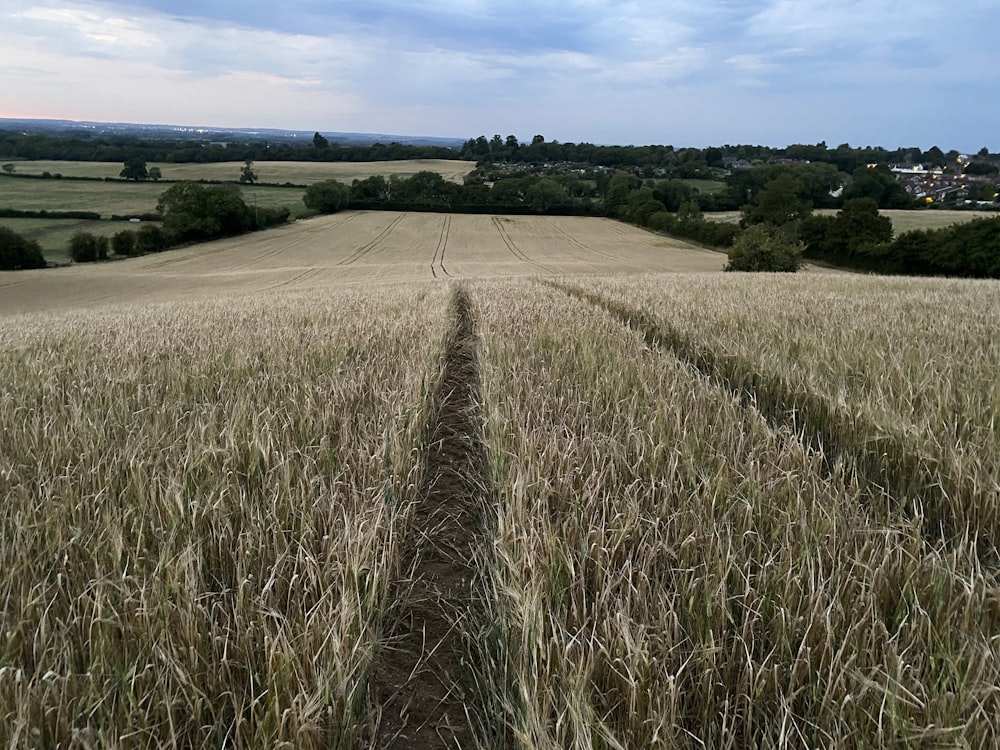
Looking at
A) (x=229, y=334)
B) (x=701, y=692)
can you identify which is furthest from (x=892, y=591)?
(x=229, y=334)

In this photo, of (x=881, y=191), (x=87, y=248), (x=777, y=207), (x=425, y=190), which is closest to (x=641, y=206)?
(x=777, y=207)

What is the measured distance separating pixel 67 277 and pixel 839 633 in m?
48.5

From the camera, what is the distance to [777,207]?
211 ft

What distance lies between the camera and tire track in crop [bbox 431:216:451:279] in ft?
128

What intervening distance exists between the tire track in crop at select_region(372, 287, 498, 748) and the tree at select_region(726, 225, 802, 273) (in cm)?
4018

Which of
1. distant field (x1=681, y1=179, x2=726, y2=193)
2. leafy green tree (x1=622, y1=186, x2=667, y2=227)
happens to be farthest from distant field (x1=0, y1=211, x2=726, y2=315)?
distant field (x1=681, y1=179, x2=726, y2=193)

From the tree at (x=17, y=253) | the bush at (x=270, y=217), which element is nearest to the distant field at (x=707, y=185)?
the bush at (x=270, y=217)

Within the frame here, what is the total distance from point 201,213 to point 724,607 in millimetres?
71019

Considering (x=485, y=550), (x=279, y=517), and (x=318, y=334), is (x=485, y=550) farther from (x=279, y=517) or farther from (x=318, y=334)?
(x=318, y=334)

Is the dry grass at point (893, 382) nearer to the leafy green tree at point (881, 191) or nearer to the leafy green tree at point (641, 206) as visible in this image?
the leafy green tree at point (641, 206)

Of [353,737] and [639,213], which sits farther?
[639,213]

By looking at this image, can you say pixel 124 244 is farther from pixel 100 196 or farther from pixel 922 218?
pixel 922 218

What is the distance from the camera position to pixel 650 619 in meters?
1.46

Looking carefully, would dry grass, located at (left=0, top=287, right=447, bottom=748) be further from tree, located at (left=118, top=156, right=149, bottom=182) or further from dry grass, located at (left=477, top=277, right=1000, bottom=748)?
tree, located at (left=118, top=156, right=149, bottom=182)
